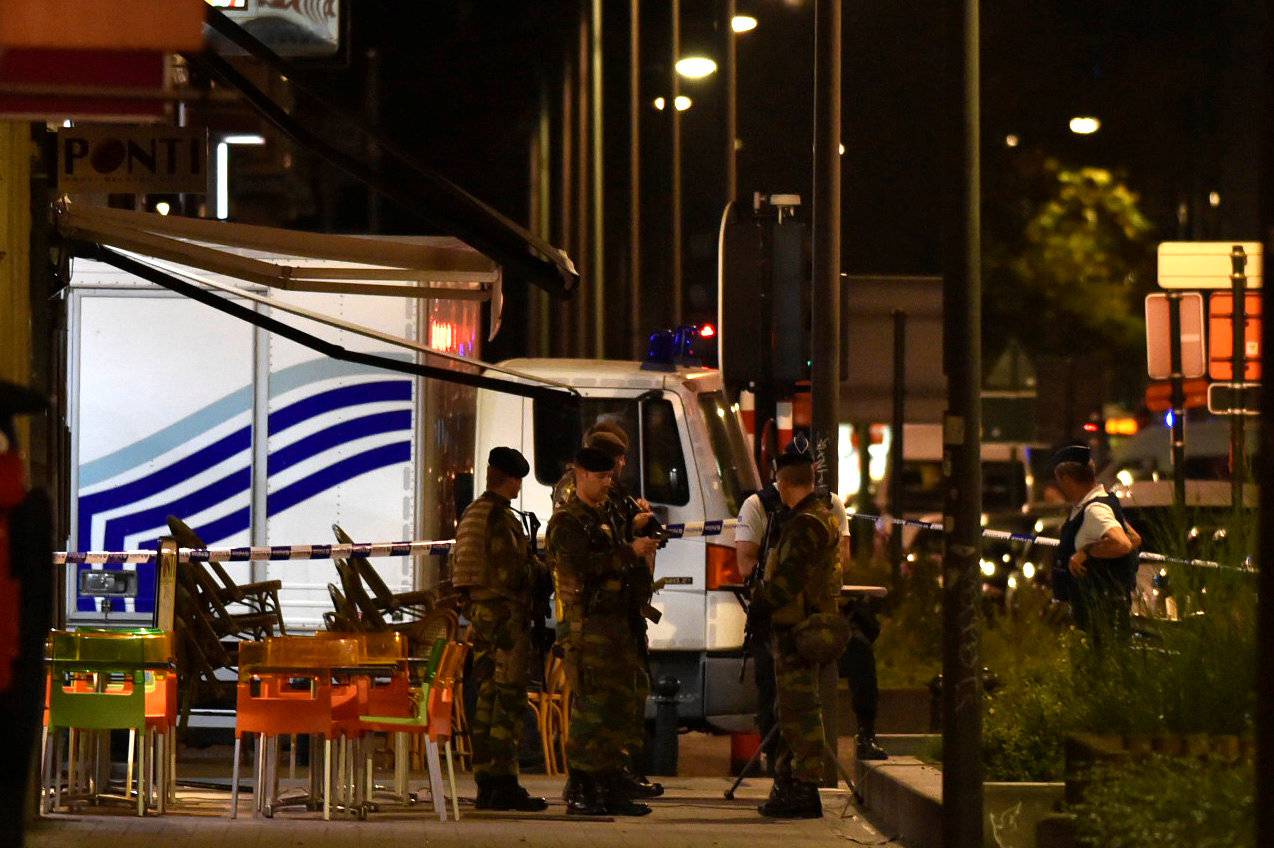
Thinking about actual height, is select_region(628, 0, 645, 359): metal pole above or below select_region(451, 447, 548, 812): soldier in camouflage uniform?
above

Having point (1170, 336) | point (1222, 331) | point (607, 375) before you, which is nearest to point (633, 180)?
point (1170, 336)

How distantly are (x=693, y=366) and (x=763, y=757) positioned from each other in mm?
2523

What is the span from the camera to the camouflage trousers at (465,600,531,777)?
11.2 m

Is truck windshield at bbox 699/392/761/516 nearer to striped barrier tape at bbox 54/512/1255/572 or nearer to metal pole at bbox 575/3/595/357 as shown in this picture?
striped barrier tape at bbox 54/512/1255/572

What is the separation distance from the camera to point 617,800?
11234 mm

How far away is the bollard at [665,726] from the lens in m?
13.5

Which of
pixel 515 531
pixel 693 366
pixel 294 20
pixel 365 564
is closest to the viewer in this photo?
pixel 515 531

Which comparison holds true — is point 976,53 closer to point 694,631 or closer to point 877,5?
point 694,631

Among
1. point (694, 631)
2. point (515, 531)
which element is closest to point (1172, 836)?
point (515, 531)

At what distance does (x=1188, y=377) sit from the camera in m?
16.3

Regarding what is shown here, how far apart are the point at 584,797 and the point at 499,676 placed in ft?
2.39

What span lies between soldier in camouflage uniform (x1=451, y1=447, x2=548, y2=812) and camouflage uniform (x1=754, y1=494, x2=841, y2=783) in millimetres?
1191

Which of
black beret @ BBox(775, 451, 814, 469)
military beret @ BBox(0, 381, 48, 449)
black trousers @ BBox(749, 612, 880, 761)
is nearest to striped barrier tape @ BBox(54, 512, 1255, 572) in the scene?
black trousers @ BBox(749, 612, 880, 761)

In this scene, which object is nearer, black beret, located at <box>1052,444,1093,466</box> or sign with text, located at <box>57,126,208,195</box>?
sign with text, located at <box>57,126,208,195</box>
